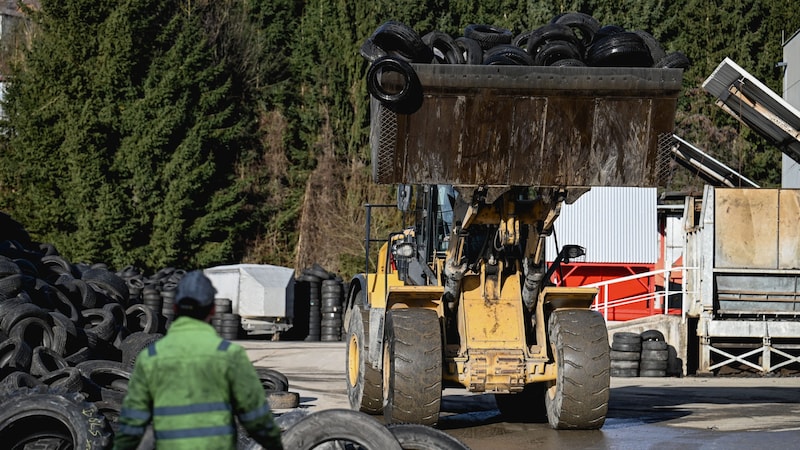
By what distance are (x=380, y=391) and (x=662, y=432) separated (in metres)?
Answer: 3.38

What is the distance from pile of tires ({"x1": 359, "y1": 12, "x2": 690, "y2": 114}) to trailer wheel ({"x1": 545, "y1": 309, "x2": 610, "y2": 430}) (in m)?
2.82

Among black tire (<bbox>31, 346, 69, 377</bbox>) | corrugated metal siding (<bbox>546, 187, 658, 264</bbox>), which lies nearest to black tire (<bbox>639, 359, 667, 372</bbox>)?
black tire (<bbox>31, 346, 69, 377</bbox>)

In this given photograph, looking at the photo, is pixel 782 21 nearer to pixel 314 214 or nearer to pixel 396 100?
pixel 314 214

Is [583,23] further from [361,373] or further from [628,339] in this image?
[628,339]

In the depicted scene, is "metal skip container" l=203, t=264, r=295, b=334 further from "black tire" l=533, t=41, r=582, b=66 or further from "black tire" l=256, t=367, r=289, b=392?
"black tire" l=533, t=41, r=582, b=66

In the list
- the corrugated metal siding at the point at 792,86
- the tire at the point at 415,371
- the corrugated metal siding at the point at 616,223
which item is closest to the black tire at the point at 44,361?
the tire at the point at 415,371

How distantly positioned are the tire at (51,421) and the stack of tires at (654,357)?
14227 mm

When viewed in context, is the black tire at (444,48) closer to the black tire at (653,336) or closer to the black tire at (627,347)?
the black tire at (627,347)

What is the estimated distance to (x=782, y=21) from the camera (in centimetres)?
4897

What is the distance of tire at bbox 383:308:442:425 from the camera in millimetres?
11625

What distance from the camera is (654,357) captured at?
69.7ft

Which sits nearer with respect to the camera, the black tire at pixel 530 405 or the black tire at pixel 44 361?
the black tire at pixel 44 361

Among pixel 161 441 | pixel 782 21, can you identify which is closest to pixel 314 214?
pixel 782 21

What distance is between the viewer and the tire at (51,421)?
8.72m
